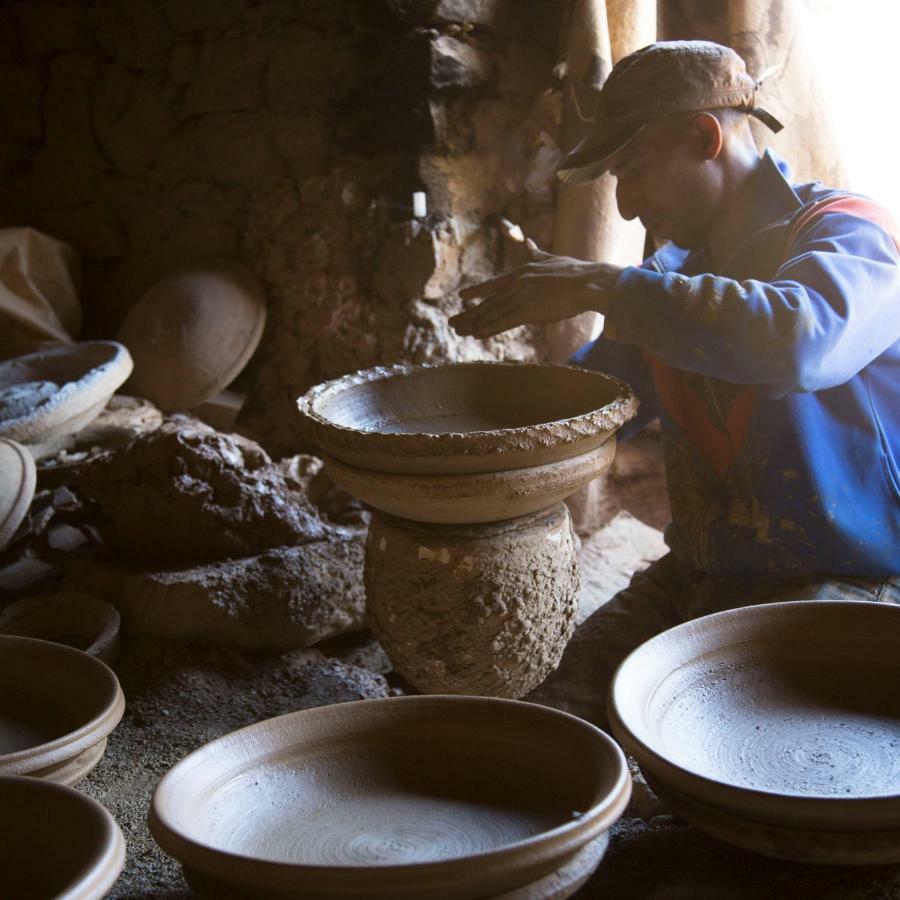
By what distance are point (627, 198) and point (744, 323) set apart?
565 millimetres

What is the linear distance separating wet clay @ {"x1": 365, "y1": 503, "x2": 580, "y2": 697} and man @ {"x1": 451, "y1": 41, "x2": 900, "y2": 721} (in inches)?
16.9

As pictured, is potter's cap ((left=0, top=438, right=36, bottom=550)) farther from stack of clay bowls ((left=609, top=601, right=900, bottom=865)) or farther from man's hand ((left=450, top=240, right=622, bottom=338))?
stack of clay bowls ((left=609, top=601, right=900, bottom=865))

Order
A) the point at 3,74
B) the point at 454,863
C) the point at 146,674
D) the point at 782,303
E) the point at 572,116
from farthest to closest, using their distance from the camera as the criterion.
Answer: the point at 3,74
the point at 572,116
the point at 146,674
the point at 782,303
the point at 454,863

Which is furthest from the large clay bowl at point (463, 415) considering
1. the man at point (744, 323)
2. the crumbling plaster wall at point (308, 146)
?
the crumbling plaster wall at point (308, 146)

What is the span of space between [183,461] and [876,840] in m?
2.08

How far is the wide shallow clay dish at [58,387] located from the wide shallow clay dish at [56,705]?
4.85 feet

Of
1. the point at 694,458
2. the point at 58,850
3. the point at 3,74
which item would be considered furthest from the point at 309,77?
the point at 58,850

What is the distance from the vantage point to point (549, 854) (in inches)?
53.6

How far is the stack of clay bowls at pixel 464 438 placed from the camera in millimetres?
2209

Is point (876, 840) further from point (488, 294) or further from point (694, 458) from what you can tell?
point (488, 294)

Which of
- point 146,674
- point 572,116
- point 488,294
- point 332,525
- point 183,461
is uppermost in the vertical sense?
point 572,116

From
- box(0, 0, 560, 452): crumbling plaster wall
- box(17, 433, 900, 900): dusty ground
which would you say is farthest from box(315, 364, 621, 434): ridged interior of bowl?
box(0, 0, 560, 452): crumbling plaster wall

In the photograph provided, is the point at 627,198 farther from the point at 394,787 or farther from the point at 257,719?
the point at 257,719

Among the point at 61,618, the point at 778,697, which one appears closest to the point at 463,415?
the point at 778,697
